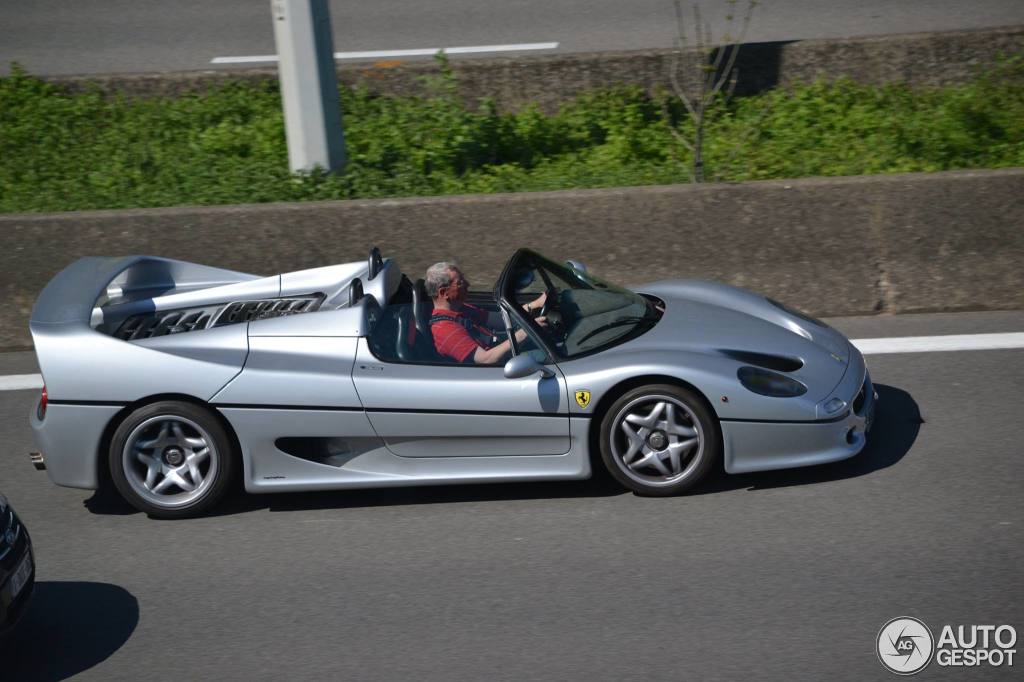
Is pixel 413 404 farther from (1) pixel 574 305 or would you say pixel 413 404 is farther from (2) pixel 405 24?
(2) pixel 405 24

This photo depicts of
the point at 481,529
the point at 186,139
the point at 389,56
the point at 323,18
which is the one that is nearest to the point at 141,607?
the point at 481,529

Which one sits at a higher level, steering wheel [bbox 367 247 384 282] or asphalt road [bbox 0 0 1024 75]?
asphalt road [bbox 0 0 1024 75]

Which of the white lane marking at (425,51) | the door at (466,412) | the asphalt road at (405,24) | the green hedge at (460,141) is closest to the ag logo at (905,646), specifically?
the door at (466,412)

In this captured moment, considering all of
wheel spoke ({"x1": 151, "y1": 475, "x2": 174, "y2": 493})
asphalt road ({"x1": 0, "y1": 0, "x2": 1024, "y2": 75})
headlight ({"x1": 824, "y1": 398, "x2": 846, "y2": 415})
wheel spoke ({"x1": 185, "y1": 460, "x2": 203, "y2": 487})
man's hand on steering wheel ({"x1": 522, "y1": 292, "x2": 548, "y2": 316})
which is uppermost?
asphalt road ({"x1": 0, "y1": 0, "x2": 1024, "y2": 75})

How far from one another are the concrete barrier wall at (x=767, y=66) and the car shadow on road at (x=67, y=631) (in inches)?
263

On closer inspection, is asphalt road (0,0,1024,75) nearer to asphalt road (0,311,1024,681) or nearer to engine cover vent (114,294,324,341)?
engine cover vent (114,294,324,341)

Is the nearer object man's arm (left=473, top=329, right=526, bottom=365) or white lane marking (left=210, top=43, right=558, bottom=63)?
man's arm (left=473, top=329, right=526, bottom=365)

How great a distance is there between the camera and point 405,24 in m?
13.1

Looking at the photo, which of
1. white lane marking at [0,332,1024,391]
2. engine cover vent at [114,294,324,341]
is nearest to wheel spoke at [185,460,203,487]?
engine cover vent at [114,294,324,341]

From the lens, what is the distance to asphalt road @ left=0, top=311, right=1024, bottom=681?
14.0 feet

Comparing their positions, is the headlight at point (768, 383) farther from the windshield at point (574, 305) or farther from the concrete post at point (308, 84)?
the concrete post at point (308, 84)

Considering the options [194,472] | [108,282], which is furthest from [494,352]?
[108,282]

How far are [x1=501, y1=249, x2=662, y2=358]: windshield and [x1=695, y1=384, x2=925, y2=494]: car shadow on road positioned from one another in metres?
0.89

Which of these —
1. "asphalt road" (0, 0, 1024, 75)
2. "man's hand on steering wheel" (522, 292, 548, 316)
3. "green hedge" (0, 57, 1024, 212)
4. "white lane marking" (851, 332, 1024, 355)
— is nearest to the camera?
"man's hand on steering wheel" (522, 292, 548, 316)
